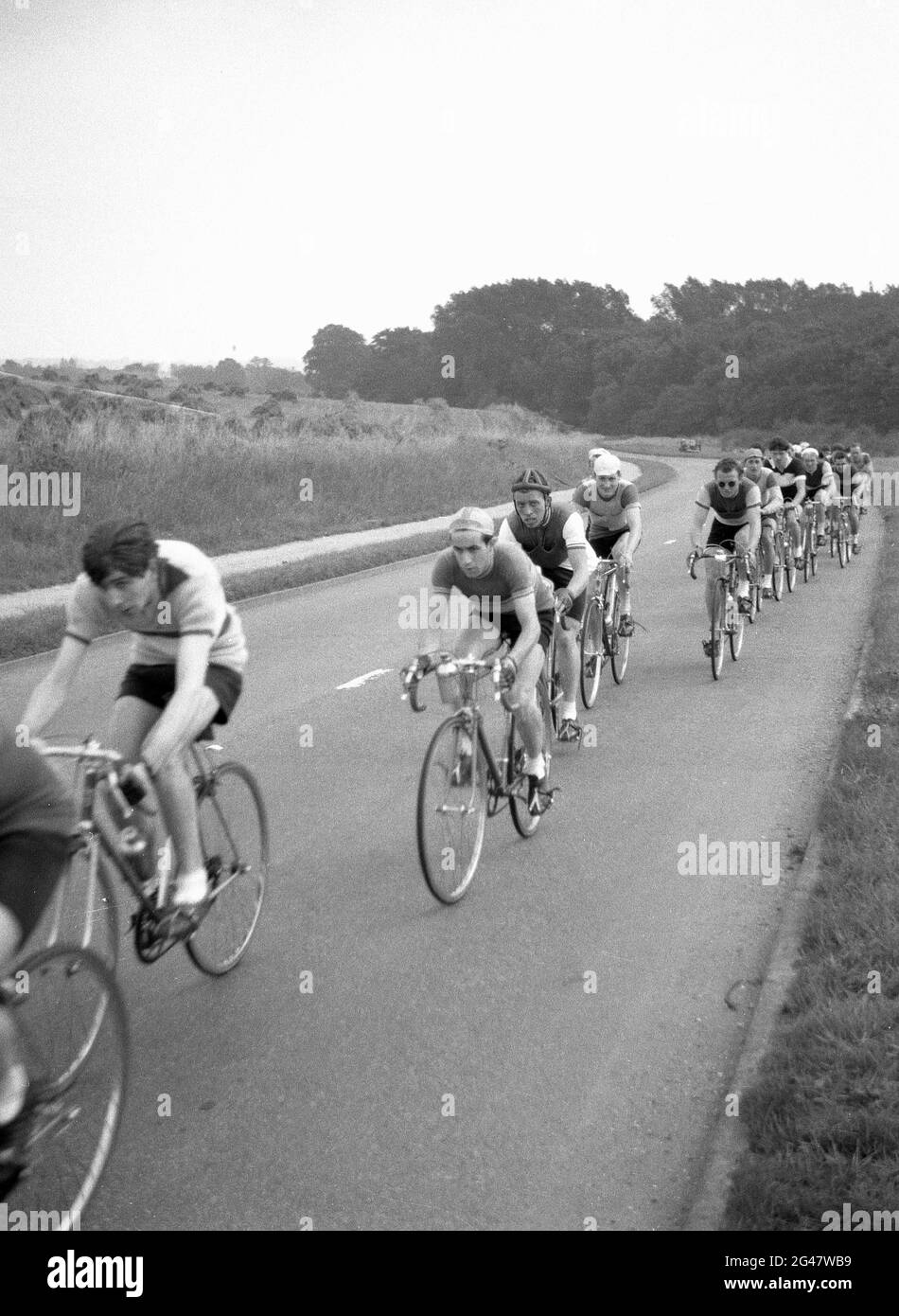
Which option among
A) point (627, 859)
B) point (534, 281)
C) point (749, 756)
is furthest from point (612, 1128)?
point (534, 281)

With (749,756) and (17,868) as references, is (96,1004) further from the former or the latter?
(749,756)

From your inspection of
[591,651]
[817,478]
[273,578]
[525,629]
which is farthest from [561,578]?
[817,478]

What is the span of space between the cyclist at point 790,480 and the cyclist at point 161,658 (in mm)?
14530

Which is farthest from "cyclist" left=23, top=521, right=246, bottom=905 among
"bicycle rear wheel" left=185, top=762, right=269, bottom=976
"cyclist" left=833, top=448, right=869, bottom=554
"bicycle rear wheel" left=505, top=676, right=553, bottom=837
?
"cyclist" left=833, top=448, right=869, bottom=554

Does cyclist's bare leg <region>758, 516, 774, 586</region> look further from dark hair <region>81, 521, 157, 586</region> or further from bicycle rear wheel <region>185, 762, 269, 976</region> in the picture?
dark hair <region>81, 521, 157, 586</region>

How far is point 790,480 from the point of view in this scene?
1956 cm

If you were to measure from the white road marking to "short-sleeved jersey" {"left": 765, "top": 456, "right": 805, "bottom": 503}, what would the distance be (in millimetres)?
8515

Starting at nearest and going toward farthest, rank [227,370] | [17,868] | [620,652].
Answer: [17,868]
[620,652]
[227,370]

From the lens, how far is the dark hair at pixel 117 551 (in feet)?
14.9

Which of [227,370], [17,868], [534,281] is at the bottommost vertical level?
[17,868]

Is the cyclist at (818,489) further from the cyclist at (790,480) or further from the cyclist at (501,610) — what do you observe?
the cyclist at (501,610)
